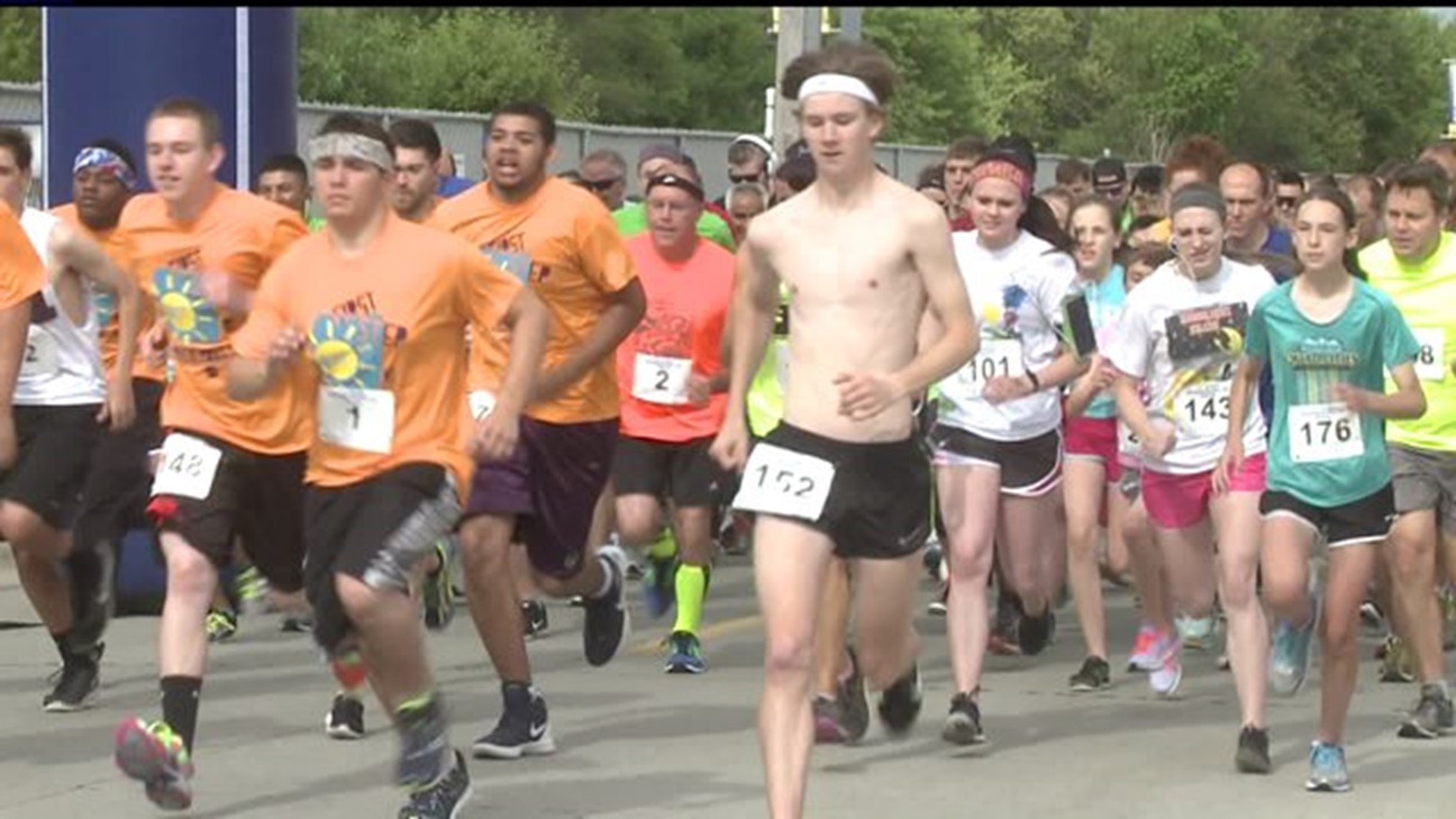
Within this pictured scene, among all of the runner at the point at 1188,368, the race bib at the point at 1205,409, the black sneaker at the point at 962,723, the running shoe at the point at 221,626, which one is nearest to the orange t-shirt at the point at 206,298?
the black sneaker at the point at 962,723

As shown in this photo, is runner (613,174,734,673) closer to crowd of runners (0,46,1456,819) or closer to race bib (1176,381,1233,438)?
crowd of runners (0,46,1456,819)

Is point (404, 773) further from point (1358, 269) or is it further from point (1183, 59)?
point (1183, 59)

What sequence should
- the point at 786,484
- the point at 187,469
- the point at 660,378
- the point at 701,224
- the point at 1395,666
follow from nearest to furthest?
the point at 786,484 → the point at 187,469 → the point at 1395,666 → the point at 660,378 → the point at 701,224

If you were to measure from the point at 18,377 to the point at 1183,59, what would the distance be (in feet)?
283

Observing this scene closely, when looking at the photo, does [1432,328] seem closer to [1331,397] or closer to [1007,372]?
[1007,372]

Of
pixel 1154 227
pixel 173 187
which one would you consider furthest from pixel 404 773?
pixel 1154 227

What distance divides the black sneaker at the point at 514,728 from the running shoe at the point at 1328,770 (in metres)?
2.29

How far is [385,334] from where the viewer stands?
8.68m

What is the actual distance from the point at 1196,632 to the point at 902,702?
3068 millimetres

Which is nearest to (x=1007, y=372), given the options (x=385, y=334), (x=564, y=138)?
(x=385, y=334)

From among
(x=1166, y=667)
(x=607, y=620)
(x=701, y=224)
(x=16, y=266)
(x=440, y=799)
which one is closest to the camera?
(x=440, y=799)

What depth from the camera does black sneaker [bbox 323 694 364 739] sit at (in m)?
10.6

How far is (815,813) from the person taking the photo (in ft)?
30.3

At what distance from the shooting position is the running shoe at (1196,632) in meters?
12.0
